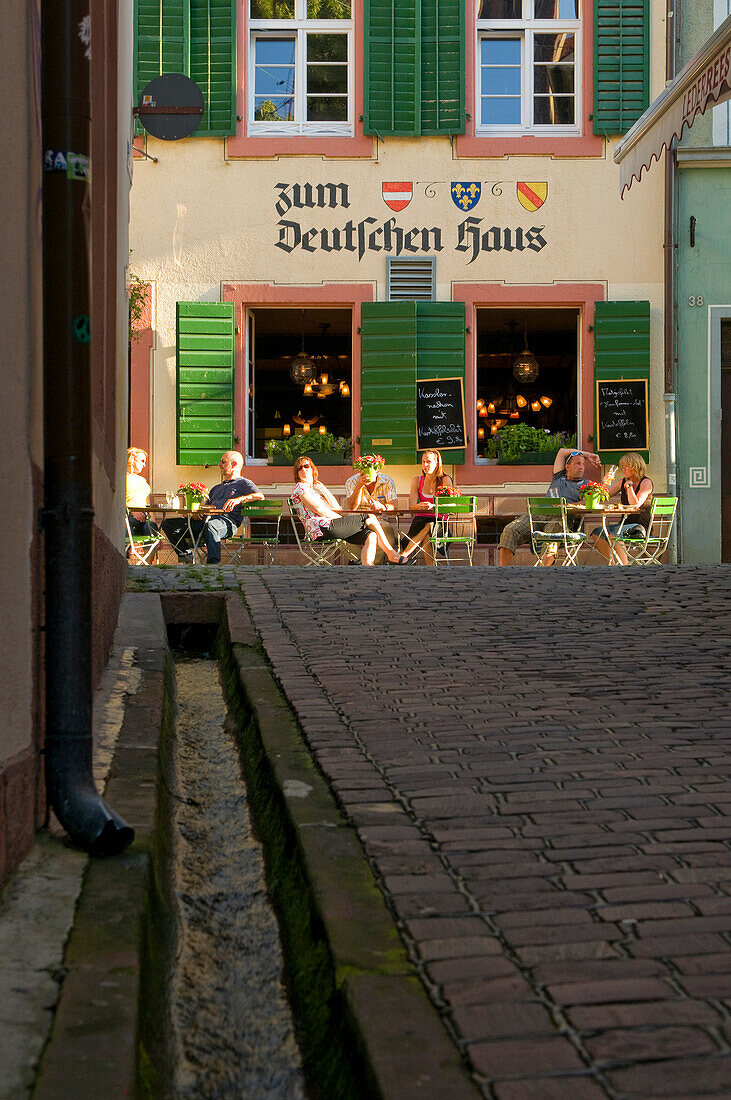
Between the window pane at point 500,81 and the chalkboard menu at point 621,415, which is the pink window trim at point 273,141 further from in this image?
the chalkboard menu at point 621,415

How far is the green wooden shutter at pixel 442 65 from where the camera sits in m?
14.1

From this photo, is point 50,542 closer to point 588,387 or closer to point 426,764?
point 426,764

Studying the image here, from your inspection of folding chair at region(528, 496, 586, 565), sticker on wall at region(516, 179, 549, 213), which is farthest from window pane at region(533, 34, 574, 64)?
folding chair at region(528, 496, 586, 565)

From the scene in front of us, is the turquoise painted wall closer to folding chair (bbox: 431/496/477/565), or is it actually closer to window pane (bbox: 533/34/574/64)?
window pane (bbox: 533/34/574/64)

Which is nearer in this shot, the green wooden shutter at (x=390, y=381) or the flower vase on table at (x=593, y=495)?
the flower vase on table at (x=593, y=495)

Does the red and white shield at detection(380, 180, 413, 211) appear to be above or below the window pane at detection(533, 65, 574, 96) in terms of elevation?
below

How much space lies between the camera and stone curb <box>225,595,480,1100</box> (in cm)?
170

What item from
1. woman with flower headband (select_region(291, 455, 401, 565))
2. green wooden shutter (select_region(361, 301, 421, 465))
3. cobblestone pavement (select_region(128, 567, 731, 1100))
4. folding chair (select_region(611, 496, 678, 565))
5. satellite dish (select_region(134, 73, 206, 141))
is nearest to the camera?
cobblestone pavement (select_region(128, 567, 731, 1100))

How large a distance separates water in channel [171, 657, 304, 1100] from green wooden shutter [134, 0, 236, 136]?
36.6 feet

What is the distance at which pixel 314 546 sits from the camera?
13.7 meters

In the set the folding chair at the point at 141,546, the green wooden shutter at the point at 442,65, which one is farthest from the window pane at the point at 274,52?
the folding chair at the point at 141,546

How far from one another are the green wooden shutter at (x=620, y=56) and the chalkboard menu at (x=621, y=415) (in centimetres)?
296

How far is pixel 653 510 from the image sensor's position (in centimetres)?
1240

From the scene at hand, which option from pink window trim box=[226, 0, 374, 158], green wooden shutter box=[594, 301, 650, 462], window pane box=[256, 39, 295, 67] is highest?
window pane box=[256, 39, 295, 67]
